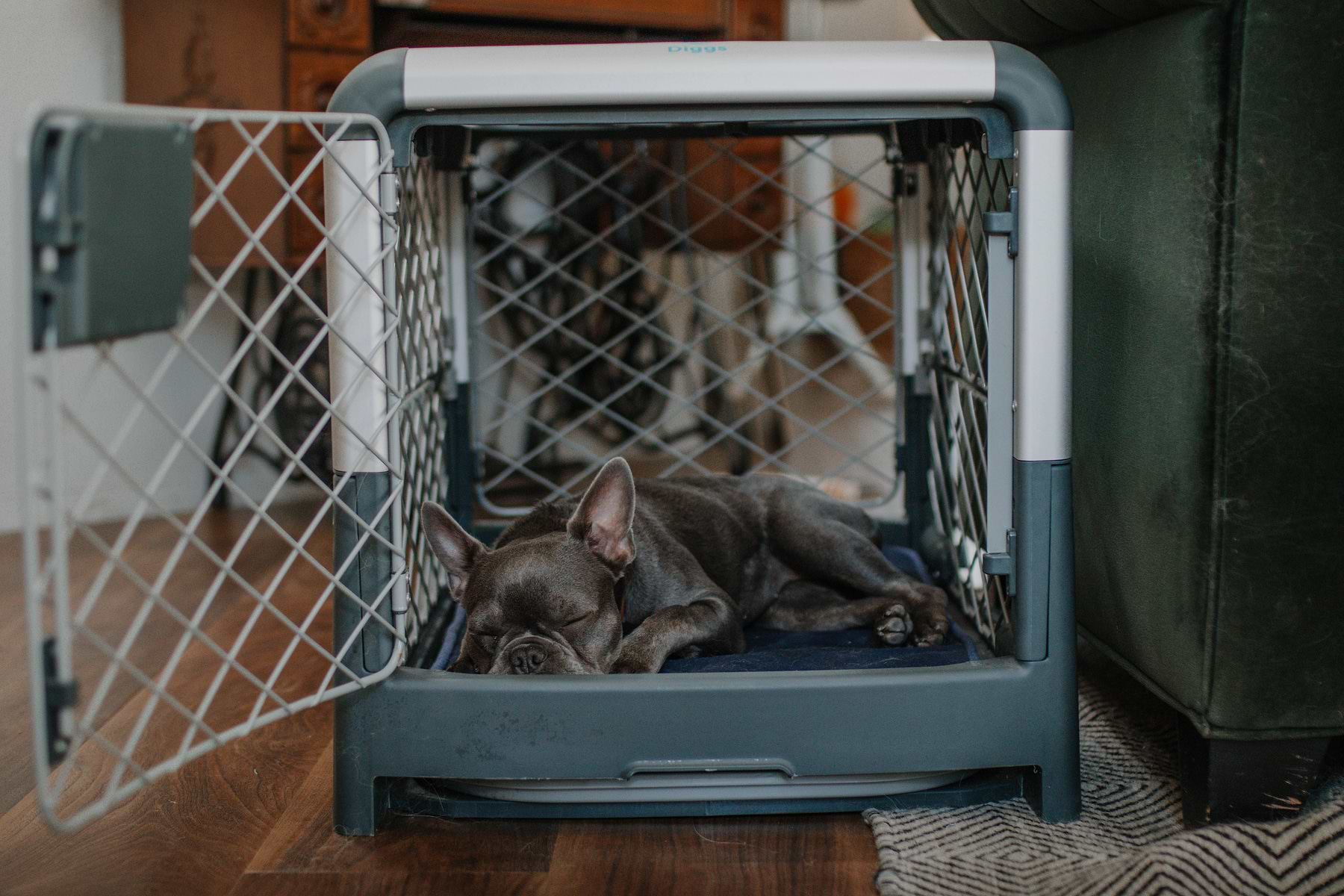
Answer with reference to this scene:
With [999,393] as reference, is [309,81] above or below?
above

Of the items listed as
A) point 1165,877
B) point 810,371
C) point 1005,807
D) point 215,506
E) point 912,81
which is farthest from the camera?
point 215,506

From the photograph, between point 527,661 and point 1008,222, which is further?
point 527,661

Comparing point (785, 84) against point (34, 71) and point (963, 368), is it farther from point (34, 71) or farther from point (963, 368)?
point (34, 71)

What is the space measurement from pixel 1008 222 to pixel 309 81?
81.0 inches

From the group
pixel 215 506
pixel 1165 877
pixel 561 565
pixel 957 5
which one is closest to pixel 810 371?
pixel 957 5

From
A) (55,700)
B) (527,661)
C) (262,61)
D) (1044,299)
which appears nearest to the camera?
(55,700)

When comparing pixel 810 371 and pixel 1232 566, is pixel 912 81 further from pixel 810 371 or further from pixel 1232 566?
pixel 810 371

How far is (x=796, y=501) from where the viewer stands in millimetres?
1854

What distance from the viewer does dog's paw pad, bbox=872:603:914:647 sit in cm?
158

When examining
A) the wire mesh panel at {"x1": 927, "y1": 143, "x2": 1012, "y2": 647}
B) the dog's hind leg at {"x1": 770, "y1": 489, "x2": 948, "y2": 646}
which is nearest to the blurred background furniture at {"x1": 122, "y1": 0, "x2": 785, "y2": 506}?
the wire mesh panel at {"x1": 927, "y1": 143, "x2": 1012, "y2": 647}

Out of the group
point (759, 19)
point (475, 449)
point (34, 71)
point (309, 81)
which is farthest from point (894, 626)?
point (759, 19)

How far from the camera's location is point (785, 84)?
1175 millimetres

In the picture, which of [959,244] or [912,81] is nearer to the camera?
[912,81]

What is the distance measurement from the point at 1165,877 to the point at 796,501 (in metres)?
0.88
